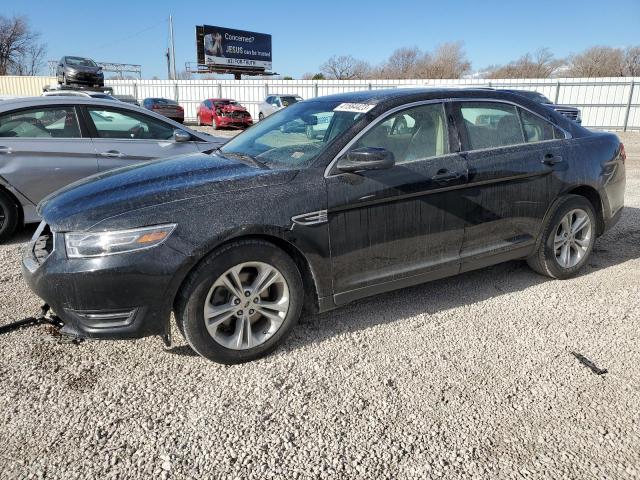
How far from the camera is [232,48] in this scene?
→ 50.7 meters

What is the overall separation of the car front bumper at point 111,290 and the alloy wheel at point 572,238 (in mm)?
3296

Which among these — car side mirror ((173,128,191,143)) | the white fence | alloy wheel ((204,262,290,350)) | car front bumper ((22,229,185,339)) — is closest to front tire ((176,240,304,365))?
alloy wheel ((204,262,290,350))

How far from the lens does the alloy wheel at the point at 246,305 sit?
113 inches

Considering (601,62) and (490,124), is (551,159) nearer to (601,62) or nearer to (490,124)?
(490,124)

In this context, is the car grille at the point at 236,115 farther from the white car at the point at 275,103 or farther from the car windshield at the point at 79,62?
the car windshield at the point at 79,62

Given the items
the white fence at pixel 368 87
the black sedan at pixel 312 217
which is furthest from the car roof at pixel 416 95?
the white fence at pixel 368 87

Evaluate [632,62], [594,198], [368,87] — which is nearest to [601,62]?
[632,62]

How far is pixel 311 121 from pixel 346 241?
1155 mm

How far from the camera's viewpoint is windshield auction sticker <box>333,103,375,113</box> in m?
3.45

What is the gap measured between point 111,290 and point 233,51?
53.0m

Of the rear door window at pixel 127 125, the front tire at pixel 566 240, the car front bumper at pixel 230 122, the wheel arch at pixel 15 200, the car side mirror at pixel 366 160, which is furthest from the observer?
the car front bumper at pixel 230 122

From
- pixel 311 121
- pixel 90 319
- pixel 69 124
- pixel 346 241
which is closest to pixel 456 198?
pixel 346 241

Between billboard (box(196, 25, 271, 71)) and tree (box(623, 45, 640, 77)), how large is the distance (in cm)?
3873

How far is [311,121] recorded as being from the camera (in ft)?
12.3
